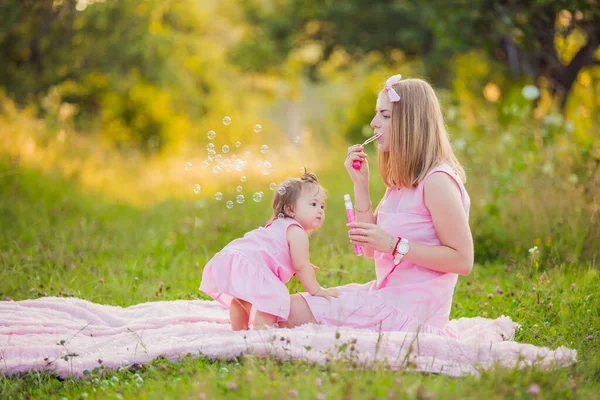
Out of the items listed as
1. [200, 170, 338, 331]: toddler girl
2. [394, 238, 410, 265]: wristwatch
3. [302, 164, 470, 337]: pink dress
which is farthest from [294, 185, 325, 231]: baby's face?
[394, 238, 410, 265]: wristwatch

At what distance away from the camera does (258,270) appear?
3.09 metres

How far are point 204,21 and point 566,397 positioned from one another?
1531 cm

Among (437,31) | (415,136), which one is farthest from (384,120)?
(437,31)

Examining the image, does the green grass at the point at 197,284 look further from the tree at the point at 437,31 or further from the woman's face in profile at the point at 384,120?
the tree at the point at 437,31

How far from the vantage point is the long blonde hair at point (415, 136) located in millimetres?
3051

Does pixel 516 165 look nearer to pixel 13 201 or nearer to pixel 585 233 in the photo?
pixel 585 233

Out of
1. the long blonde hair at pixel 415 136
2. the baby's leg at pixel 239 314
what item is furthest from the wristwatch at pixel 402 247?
the baby's leg at pixel 239 314

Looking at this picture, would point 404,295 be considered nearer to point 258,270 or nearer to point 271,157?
point 258,270

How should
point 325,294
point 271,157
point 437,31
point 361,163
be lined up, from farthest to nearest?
point 271,157, point 437,31, point 361,163, point 325,294

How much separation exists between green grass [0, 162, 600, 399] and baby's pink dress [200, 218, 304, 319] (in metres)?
0.35

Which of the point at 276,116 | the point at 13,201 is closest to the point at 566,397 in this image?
the point at 13,201

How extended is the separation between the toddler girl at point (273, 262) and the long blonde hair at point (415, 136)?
40cm

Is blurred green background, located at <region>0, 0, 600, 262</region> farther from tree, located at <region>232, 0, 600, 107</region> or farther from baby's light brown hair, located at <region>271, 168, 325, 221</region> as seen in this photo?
baby's light brown hair, located at <region>271, 168, 325, 221</region>

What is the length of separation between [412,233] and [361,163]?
17.2 inches
